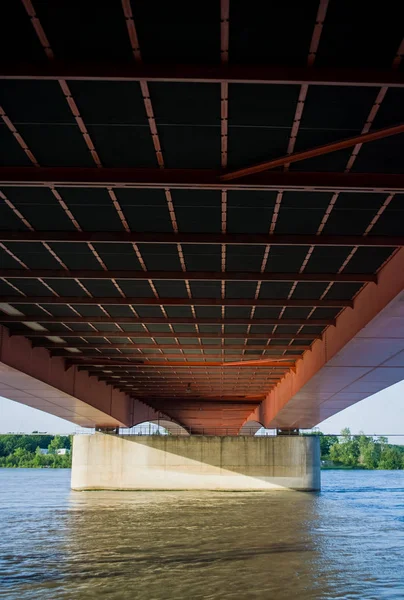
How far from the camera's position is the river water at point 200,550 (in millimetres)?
28594

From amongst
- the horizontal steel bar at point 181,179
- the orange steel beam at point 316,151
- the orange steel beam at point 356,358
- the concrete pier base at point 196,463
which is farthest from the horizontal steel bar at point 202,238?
the concrete pier base at point 196,463

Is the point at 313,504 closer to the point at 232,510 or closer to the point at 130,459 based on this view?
the point at 232,510

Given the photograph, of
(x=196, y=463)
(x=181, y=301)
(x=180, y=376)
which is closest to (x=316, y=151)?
(x=181, y=301)

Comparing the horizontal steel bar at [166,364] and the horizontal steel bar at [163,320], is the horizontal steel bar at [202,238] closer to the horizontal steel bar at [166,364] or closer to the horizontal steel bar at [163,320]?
the horizontal steel bar at [163,320]

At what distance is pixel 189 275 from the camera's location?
92.5 feet

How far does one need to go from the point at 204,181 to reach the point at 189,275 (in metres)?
10.1

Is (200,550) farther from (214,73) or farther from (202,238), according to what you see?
(214,73)

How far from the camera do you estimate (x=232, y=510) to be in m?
60.1

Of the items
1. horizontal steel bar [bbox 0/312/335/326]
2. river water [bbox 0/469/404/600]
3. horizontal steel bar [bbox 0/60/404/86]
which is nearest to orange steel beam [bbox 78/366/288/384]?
river water [bbox 0/469/404/600]

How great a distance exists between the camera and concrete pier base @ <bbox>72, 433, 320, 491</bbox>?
84.8 meters

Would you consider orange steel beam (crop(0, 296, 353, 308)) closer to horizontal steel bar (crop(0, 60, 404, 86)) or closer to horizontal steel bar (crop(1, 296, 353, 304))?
horizontal steel bar (crop(1, 296, 353, 304))

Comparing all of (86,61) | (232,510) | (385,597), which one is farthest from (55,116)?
(232,510)

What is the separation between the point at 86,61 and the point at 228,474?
2988 inches

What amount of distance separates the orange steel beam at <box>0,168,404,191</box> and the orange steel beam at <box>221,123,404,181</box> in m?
0.40
